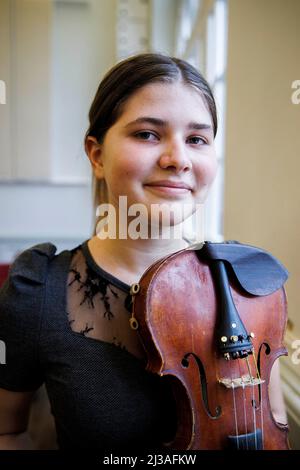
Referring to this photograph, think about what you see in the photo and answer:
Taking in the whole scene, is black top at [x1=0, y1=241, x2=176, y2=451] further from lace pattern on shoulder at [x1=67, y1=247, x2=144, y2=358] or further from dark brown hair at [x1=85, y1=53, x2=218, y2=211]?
dark brown hair at [x1=85, y1=53, x2=218, y2=211]

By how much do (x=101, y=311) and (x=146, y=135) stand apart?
0.76 feet

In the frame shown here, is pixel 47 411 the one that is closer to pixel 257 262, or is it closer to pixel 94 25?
pixel 257 262

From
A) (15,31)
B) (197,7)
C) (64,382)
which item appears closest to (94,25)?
(15,31)

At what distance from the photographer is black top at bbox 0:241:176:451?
1.53ft

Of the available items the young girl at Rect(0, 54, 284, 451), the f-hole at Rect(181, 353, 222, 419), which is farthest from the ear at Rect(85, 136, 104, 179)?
the f-hole at Rect(181, 353, 222, 419)

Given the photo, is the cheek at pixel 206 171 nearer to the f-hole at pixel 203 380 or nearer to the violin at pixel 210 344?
the violin at pixel 210 344

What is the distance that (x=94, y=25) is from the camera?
0.85m

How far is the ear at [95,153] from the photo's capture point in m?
0.50

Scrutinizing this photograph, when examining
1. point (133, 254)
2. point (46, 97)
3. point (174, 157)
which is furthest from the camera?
point (46, 97)

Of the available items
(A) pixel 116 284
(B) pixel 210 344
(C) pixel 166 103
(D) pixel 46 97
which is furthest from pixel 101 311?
(D) pixel 46 97

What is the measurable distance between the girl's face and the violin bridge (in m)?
0.19

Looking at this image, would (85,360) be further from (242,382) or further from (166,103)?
(166,103)

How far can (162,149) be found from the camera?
42 centimetres

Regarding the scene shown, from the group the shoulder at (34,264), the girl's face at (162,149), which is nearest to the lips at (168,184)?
the girl's face at (162,149)
